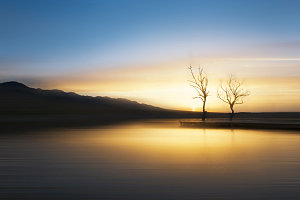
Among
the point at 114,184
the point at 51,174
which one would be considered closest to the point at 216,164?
the point at 114,184

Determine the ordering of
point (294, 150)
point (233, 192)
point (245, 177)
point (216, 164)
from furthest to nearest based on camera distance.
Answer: point (294, 150) → point (216, 164) → point (245, 177) → point (233, 192)

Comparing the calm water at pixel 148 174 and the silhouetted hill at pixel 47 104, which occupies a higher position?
the silhouetted hill at pixel 47 104

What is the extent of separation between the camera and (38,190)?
7.27 m

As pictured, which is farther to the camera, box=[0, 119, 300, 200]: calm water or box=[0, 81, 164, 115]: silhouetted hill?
box=[0, 81, 164, 115]: silhouetted hill

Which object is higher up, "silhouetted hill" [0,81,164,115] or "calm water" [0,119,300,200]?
"silhouetted hill" [0,81,164,115]

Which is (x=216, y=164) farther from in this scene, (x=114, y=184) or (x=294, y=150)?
(x=294, y=150)

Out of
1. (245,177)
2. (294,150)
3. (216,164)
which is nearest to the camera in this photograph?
(245,177)

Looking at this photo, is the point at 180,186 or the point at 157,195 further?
the point at 180,186

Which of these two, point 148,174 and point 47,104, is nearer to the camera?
point 148,174

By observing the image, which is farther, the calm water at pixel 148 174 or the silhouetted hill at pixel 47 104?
the silhouetted hill at pixel 47 104

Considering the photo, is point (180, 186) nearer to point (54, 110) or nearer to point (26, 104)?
point (54, 110)

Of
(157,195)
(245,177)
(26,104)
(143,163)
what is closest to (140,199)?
(157,195)

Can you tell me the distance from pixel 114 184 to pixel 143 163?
3002mm

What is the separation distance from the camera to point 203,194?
7031 mm
